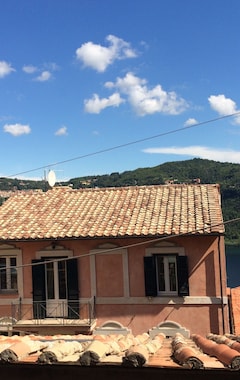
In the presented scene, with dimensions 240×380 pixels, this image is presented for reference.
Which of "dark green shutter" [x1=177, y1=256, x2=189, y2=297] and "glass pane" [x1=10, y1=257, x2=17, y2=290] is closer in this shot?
"dark green shutter" [x1=177, y1=256, x2=189, y2=297]

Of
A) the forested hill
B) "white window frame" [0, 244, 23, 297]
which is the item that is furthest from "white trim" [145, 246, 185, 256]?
the forested hill

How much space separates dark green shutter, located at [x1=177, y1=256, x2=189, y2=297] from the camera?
12.5 m

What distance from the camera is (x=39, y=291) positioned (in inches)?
526

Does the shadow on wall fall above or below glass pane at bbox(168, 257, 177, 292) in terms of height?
below

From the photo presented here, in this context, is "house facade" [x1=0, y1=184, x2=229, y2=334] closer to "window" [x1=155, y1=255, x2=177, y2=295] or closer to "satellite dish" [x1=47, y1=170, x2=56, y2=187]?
"window" [x1=155, y1=255, x2=177, y2=295]

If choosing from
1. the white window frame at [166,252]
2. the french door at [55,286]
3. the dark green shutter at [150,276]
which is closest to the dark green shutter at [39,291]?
the french door at [55,286]

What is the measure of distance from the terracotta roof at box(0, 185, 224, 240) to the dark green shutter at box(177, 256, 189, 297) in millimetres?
1024

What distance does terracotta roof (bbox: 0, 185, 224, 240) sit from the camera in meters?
12.9

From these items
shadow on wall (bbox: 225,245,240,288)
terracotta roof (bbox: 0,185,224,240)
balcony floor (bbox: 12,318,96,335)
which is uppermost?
terracotta roof (bbox: 0,185,224,240)

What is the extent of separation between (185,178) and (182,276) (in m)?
64.6

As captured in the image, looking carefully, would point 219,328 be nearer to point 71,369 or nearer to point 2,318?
point 2,318

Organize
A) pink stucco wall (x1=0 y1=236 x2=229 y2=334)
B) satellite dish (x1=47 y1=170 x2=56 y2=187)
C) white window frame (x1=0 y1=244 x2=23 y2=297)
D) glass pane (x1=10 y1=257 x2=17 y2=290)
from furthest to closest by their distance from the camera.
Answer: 1. satellite dish (x1=47 y1=170 x2=56 y2=187)
2. glass pane (x1=10 y1=257 x2=17 y2=290)
3. white window frame (x1=0 y1=244 x2=23 y2=297)
4. pink stucco wall (x1=0 y1=236 x2=229 y2=334)

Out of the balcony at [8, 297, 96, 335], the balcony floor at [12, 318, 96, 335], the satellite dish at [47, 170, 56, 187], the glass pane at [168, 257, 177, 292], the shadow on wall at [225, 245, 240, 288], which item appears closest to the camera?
the balcony floor at [12, 318, 96, 335]

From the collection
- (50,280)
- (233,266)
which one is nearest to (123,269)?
(50,280)
